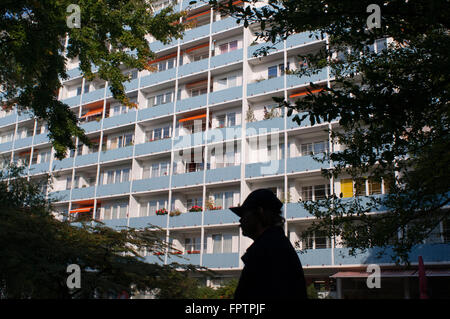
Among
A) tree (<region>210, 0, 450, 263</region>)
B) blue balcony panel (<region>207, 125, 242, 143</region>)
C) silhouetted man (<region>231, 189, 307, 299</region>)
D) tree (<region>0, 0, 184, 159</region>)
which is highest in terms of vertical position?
blue balcony panel (<region>207, 125, 242, 143</region>)

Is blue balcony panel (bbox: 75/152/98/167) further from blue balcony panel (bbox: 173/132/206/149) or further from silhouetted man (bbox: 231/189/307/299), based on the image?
silhouetted man (bbox: 231/189/307/299)

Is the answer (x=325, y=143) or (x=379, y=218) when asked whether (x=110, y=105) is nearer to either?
(x=325, y=143)

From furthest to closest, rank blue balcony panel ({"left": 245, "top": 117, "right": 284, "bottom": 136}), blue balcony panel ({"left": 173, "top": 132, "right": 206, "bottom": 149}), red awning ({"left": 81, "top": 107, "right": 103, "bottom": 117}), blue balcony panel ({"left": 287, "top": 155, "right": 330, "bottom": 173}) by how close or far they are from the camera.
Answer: red awning ({"left": 81, "top": 107, "right": 103, "bottom": 117})
blue balcony panel ({"left": 173, "top": 132, "right": 206, "bottom": 149})
blue balcony panel ({"left": 245, "top": 117, "right": 284, "bottom": 136})
blue balcony panel ({"left": 287, "top": 155, "right": 330, "bottom": 173})

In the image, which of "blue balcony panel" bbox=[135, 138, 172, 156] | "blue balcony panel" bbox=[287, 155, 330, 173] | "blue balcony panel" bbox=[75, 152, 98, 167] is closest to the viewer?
"blue balcony panel" bbox=[287, 155, 330, 173]

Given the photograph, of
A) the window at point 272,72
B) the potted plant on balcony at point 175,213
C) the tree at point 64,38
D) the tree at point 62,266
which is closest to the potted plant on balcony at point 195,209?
the potted plant on balcony at point 175,213

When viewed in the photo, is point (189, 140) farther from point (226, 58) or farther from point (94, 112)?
point (94, 112)

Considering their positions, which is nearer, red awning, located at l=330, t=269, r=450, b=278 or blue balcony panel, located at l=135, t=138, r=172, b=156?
red awning, located at l=330, t=269, r=450, b=278

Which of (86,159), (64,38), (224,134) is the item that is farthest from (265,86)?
(64,38)

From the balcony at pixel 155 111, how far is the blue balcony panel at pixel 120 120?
0.78 m

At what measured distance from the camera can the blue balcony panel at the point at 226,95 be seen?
105 ft

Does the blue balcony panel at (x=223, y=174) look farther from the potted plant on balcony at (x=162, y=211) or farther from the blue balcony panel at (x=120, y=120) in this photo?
the blue balcony panel at (x=120, y=120)

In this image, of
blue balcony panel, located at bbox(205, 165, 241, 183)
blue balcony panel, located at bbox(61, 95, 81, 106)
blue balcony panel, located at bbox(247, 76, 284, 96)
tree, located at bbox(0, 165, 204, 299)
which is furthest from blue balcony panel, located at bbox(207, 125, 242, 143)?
tree, located at bbox(0, 165, 204, 299)

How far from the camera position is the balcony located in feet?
115

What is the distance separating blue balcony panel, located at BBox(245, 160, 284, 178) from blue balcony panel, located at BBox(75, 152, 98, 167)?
1519 cm
